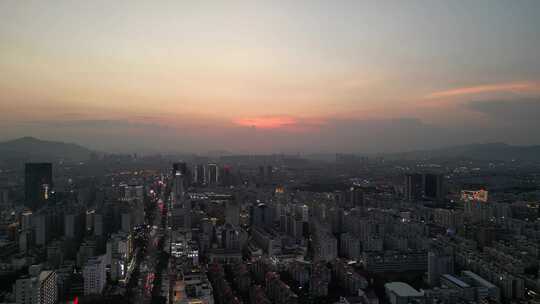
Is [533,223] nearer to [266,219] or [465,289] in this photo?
[465,289]

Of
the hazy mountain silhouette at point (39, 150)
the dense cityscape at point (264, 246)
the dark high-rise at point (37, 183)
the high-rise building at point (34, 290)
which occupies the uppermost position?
the hazy mountain silhouette at point (39, 150)

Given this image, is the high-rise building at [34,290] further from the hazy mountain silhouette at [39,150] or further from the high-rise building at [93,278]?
the hazy mountain silhouette at [39,150]

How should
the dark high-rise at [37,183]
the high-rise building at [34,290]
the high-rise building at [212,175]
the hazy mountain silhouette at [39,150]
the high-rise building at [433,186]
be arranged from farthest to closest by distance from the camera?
the high-rise building at [212,175], the high-rise building at [433,186], the hazy mountain silhouette at [39,150], the dark high-rise at [37,183], the high-rise building at [34,290]

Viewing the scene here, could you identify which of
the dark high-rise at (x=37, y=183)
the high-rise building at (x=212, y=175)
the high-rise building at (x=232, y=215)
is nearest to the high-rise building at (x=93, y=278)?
the high-rise building at (x=232, y=215)

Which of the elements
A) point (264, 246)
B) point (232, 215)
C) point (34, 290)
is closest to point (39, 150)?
point (232, 215)

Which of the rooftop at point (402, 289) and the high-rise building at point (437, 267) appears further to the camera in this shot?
the high-rise building at point (437, 267)

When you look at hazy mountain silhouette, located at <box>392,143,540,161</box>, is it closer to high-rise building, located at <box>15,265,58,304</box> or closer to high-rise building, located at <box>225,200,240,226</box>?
high-rise building, located at <box>225,200,240,226</box>

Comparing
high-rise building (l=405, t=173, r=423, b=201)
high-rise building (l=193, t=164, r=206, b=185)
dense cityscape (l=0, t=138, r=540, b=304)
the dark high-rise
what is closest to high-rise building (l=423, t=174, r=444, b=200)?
dense cityscape (l=0, t=138, r=540, b=304)

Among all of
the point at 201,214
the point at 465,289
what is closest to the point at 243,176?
the point at 201,214
